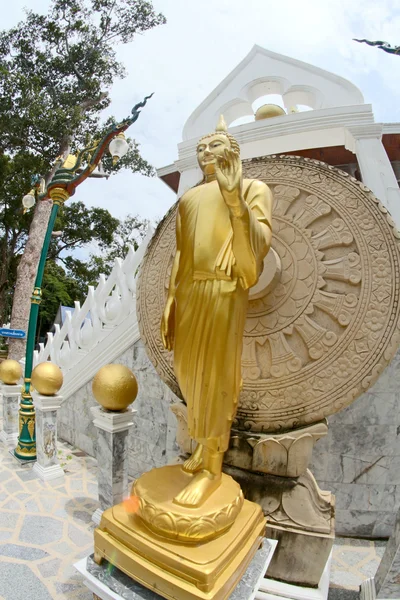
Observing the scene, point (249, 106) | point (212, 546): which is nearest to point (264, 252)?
point (212, 546)

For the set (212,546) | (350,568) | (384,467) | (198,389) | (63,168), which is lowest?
(350,568)

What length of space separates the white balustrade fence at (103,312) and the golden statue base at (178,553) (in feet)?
10.0

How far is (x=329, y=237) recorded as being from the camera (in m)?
2.51

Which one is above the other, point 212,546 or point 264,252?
point 264,252

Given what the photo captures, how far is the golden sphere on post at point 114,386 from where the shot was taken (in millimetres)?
2768

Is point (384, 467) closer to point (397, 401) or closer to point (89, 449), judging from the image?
point (397, 401)

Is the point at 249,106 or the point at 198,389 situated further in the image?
the point at 249,106

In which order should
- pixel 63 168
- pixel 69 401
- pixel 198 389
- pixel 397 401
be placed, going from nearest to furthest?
pixel 198 389, pixel 397 401, pixel 63 168, pixel 69 401

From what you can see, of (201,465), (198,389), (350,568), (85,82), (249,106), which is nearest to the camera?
(198,389)

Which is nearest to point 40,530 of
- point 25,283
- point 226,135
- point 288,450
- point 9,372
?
point 288,450

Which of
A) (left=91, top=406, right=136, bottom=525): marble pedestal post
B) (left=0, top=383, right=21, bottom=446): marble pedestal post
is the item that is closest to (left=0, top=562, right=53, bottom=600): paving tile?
(left=91, top=406, right=136, bottom=525): marble pedestal post

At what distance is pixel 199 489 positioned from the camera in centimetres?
169

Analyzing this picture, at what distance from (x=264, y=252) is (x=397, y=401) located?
2.53 meters

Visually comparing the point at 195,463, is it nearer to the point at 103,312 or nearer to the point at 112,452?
the point at 112,452
